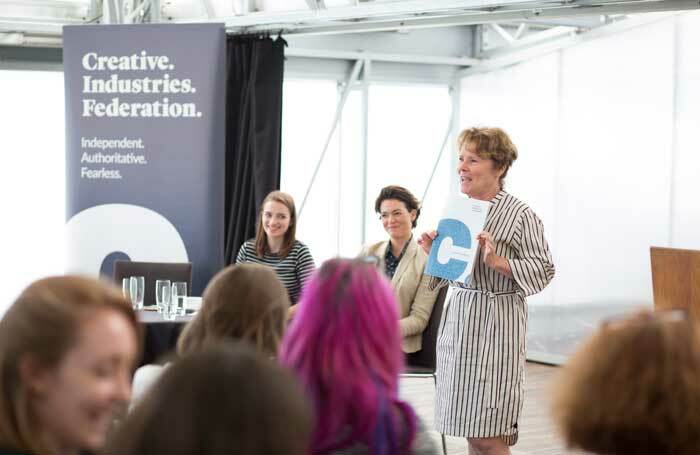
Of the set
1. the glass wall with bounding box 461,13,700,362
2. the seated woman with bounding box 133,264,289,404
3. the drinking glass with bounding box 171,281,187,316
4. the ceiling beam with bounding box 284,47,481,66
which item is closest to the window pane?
the ceiling beam with bounding box 284,47,481,66

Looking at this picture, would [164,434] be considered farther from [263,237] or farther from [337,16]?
[337,16]

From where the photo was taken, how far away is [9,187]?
27.3 feet

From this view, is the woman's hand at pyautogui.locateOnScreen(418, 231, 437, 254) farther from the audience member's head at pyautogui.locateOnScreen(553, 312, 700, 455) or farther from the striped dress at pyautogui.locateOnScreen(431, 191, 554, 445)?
the audience member's head at pyautogui.locateOnScreen(553, 312, 700, 455)

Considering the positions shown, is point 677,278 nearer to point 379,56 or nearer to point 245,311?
point 245,311

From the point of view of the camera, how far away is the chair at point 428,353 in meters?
4.87

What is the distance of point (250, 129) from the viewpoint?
7.17 meters

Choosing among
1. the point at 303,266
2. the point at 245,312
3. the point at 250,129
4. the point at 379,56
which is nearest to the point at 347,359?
the point at 245,312

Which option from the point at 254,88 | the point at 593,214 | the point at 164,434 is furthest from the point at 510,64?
the point at 164,434

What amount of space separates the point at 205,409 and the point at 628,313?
0.68 m

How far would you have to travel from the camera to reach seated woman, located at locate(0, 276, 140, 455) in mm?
1287

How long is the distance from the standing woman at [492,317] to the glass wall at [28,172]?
Result: 5410 millimetres

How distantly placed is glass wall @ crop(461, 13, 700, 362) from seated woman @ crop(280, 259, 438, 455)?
5515 mm

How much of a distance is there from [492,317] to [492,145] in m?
0.66

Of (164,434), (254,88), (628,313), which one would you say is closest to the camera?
(164,434)
